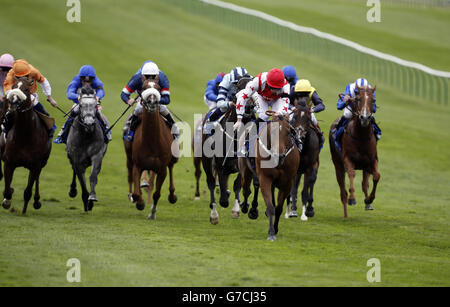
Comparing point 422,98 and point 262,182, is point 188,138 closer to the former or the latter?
point 262,182

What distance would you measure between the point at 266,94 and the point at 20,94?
14.1ft

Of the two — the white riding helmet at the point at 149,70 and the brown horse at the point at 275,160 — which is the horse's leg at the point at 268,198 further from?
the white riding helmet at the point at 149,70

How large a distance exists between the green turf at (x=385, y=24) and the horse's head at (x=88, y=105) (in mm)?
29050

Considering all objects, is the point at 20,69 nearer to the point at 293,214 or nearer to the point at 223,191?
the point at 223,191

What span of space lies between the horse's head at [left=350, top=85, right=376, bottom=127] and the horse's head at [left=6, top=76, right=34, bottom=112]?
6.10 meters

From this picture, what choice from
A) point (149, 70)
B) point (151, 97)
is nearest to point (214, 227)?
point (151, 97)

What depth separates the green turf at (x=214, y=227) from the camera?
9.84 metres

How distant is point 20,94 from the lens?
13.9 metres

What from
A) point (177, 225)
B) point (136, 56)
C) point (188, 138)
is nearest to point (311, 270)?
point (177, 225)

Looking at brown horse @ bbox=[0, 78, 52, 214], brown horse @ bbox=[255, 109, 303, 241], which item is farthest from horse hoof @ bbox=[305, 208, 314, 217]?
brown horse @ bbox=[0, 78, 52, 214]

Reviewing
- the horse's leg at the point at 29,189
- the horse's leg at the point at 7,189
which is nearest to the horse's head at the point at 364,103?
the horse's leg at the point at 29,189

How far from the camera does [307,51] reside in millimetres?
44125

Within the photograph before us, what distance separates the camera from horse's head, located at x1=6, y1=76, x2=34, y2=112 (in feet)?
45.3
